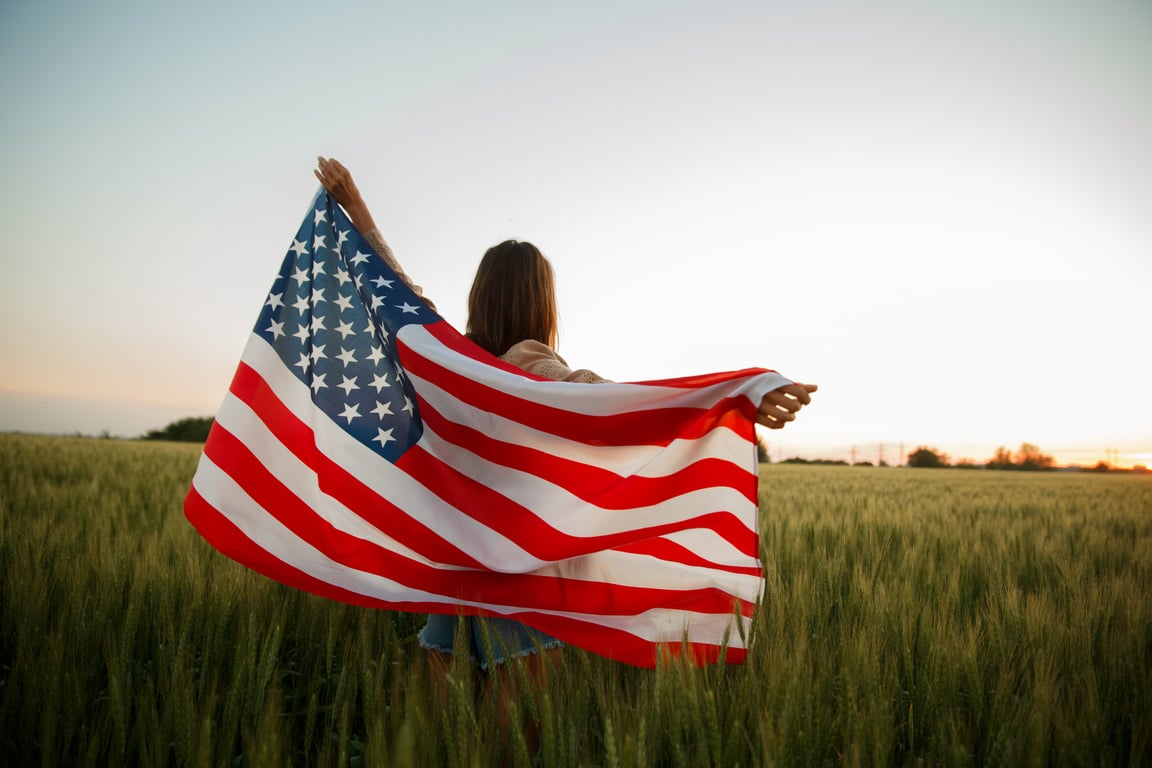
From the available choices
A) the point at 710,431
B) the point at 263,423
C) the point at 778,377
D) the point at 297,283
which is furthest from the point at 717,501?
the point at 297,283

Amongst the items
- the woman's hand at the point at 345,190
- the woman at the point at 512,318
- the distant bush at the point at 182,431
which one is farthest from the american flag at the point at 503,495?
the distant bush at the point at 182,431

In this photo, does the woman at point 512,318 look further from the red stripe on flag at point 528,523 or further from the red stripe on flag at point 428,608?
the red stripe on flag at point 528,523

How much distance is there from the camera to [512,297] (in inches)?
102

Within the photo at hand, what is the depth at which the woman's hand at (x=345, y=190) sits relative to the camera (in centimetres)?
292

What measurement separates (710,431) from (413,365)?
1.31 m

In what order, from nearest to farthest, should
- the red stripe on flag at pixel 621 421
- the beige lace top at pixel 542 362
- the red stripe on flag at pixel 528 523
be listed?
the red stripe on flag at pixel 528 523 → the red stripe on flag at pixel 621 421 → the beige lace top at pixel 542 362

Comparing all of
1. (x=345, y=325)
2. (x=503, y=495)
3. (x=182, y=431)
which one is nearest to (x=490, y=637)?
(x=503, y=495)

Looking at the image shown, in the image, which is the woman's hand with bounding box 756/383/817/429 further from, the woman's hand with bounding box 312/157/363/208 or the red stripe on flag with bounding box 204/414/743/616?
the woman's hand with bounding box 312/157/363/208

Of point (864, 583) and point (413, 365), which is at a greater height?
point (413, 365)

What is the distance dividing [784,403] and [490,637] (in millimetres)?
1320

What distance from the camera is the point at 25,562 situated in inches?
97.0

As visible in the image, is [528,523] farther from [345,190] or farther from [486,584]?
[345,190]

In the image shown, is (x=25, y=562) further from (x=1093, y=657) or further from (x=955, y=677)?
(x=1093, y=657)

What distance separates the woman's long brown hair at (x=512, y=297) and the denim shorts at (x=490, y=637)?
1157mm
